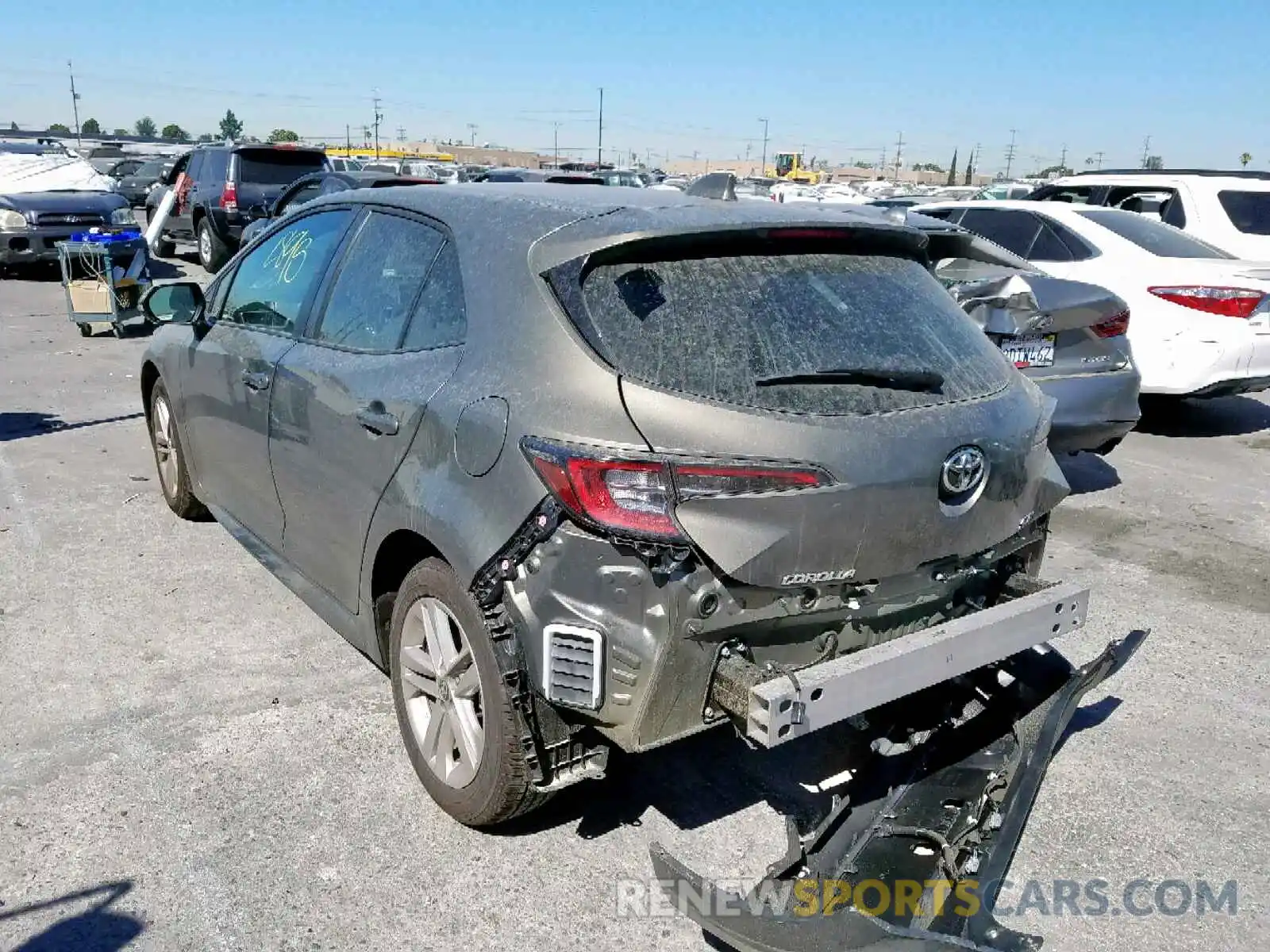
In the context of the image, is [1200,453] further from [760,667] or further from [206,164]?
[206,164]

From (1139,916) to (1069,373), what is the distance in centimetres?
335

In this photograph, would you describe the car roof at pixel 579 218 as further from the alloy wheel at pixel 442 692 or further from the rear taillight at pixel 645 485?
the alloy wheel at pixel 442 692

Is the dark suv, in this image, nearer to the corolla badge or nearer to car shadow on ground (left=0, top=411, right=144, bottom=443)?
car shadow on ground (left=0, top=411, right=144, bottom=443)

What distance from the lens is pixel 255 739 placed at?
134 inches

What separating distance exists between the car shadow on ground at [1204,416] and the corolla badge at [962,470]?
635 centimetres

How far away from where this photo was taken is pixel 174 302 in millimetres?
4477

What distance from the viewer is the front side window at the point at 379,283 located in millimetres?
3176

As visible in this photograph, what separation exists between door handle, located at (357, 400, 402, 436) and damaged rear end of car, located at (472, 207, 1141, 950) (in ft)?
2.05

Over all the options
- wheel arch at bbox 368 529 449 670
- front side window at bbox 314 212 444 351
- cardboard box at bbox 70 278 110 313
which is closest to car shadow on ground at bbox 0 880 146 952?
wheel arch at bbox 368 529 449 670

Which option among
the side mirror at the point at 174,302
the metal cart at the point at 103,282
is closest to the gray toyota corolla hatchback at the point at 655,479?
the side mirror at the point at 174,302

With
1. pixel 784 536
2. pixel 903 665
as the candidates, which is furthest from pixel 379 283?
pixel 903 665

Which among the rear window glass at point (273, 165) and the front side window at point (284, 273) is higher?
the rear window glass at point (273, 165)

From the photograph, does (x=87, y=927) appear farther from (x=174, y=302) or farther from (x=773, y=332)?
(x=174, y=302)

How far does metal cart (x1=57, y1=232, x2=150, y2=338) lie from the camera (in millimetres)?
10234
